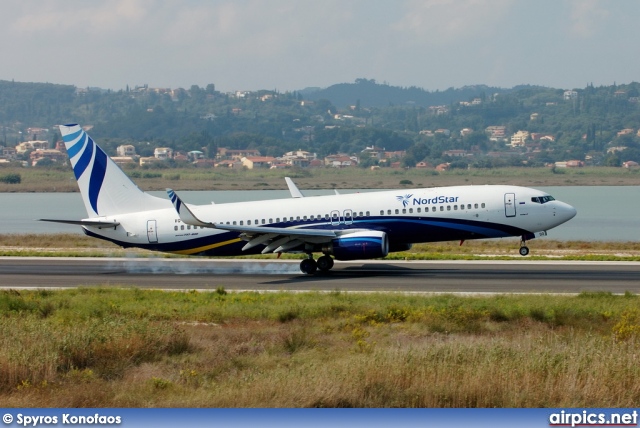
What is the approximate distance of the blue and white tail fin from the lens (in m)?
45.2

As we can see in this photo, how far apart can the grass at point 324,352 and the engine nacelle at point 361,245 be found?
8384mm

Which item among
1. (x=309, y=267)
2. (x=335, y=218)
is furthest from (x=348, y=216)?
(x=309, y=267)

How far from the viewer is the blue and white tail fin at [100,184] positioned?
45.2 meters

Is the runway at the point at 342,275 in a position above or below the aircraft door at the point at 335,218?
below

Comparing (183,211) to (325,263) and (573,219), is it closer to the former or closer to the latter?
(325,263)

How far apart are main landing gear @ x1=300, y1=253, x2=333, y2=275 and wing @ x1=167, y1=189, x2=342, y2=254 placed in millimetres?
1159

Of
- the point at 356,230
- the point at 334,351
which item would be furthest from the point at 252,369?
the point at 356,230

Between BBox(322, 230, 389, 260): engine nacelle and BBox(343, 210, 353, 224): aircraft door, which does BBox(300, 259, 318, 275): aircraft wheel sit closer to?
BBox(322, 230, 389, 260): engine nacelle

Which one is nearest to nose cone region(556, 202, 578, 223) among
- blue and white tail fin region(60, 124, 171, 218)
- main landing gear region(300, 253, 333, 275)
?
main landing gear region(300, 253, 333, 275)

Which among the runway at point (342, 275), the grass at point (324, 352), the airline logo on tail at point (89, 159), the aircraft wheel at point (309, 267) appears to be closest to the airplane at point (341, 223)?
the aircraft wheel at point (309, 267)

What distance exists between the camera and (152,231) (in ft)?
144

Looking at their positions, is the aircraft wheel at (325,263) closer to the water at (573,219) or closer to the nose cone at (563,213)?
the nose cone at (563,213)

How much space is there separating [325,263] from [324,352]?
65.9ft

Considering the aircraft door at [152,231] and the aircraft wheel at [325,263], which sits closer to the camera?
the aircraft wheel at [325,263]
